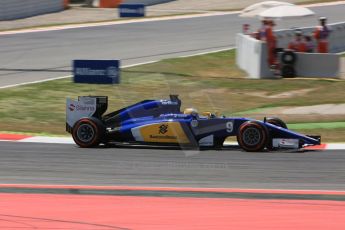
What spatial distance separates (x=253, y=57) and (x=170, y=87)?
443 inches

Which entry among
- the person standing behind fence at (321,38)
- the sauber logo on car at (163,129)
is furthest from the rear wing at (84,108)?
the person standing behind fence at (321,38)

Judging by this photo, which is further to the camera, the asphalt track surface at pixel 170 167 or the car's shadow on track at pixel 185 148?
the car's shadow on track at pixel 185 148

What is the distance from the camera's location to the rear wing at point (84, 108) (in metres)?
14.0

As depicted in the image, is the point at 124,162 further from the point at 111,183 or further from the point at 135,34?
the point at 135,34

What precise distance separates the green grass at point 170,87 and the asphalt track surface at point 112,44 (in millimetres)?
1817

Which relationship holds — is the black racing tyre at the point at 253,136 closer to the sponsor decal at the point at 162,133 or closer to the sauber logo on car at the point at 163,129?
the sponsor decal at the point at 162,133

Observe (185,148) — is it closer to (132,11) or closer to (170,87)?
(170,87)

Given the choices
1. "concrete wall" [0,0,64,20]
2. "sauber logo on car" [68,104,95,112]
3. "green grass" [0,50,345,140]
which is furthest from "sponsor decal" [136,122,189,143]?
"concrete wall" [0,0,64,20]

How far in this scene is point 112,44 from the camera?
32.0 m

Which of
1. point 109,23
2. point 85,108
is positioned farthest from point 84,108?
point 109,23

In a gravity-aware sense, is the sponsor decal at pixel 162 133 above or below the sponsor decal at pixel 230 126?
below

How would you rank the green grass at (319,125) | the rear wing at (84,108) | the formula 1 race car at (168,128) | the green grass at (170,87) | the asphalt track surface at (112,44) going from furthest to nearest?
1. the asphalt track surface at (112,44)
2. the green grass at (170,87)
3. the green grass at (319,125)
4. the rear wing at (84,108)
5. the formula 1 race car at (168,128)

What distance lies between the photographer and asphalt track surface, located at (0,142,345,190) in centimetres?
1121

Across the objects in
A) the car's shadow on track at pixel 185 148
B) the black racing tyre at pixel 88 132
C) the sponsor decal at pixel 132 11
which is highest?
the sponsor decal at pixel 132 11
